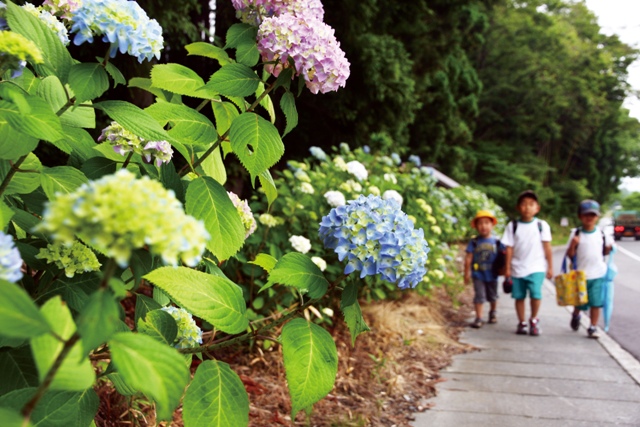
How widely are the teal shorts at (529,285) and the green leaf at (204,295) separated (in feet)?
19.1

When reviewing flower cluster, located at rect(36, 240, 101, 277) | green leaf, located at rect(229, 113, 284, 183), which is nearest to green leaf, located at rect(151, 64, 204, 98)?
green leaf, located at rect(229, 113, 284, 183)

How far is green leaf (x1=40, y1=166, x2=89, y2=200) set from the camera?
1.23 m

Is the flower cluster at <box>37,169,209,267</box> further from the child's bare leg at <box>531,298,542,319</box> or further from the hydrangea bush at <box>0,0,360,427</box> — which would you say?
the child's bare leg at <box>531,298,542,319</box>

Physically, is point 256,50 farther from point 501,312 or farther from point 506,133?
point 506,133

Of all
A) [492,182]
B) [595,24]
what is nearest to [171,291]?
[492,182]

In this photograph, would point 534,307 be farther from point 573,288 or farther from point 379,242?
point 379,242

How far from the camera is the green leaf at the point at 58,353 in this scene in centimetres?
74

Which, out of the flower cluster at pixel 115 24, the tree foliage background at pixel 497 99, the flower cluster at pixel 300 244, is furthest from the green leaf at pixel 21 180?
the tree foliage background at pixel 497 99

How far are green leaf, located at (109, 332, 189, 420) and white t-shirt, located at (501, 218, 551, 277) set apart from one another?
6.31 meters

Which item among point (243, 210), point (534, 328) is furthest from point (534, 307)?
point (243, 210)

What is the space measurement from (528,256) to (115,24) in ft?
20.2

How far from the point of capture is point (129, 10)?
3.88 feet

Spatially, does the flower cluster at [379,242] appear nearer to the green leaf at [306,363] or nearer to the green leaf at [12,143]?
the green leaf at [306,363]

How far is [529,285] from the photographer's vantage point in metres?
6.60
